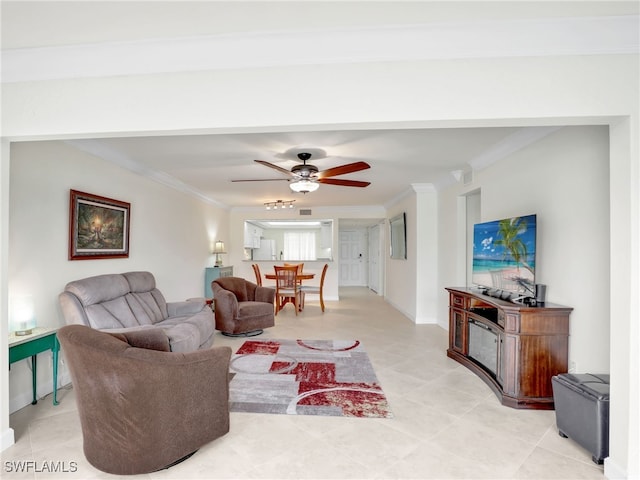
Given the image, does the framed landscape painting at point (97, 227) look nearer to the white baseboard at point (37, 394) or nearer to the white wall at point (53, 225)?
the white wall at point (53, 225)

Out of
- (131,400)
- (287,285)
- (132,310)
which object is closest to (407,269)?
(287,285)

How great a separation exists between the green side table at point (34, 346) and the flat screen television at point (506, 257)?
12.8ft

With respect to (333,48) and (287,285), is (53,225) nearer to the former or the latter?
(333,48)

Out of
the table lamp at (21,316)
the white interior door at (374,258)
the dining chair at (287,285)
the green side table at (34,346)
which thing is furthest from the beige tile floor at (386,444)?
the white interior door at (374,258)

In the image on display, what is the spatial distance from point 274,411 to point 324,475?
0.81 meters

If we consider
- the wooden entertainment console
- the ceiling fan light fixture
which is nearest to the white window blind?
the ceiling fan light fixture

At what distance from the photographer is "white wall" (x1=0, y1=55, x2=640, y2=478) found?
68.4 inches

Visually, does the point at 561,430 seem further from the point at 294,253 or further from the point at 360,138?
the point at 294,253

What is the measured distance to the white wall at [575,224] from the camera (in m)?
2.32

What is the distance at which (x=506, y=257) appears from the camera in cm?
307

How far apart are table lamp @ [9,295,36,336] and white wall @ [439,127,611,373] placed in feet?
13.8

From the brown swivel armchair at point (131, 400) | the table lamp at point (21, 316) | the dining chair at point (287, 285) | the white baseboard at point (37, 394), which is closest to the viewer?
the brown swivel armchair at point (131, 400)

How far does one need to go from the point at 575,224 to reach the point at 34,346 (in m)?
4.22

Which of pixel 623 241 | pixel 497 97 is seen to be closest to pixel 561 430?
pixel 623 241
